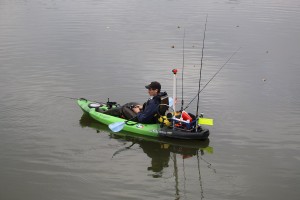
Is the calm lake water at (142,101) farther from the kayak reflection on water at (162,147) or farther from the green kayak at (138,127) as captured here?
the green kayak at (138,127)

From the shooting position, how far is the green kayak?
1015cm

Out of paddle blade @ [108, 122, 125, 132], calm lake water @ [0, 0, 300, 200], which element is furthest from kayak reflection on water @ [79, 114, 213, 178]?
paddle blade @ [108, 122, 125, 132]

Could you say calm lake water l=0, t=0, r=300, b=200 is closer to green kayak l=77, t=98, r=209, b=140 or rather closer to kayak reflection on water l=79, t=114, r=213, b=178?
kayak reflection on water l=79, t=114, r=213, b=178

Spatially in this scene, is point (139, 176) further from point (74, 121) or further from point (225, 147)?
point (74, 121)

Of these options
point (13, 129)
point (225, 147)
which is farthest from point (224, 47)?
point (13, 129)

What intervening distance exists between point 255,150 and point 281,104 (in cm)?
368

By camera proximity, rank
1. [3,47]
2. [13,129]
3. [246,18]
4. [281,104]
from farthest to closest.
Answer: [246,18] < [3,47] < [281,104] < [13,129]

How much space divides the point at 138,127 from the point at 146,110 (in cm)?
52

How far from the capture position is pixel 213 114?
477 inches

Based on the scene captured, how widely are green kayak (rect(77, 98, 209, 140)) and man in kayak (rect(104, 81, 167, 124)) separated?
0.55 ft

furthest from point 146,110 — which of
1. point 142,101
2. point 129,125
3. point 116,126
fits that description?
point 142,101

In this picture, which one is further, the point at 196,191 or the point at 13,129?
the point at 13,129

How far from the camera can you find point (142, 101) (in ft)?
43.5

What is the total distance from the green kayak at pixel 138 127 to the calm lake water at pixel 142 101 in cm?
26
